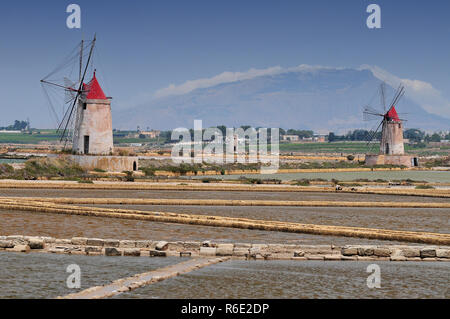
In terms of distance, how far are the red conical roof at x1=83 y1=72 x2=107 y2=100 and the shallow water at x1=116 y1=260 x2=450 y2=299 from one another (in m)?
43.3

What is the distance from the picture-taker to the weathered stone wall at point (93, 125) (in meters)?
57.7

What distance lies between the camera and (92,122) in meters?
57.8

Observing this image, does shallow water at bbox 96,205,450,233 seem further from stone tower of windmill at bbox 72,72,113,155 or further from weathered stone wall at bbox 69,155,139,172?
stone tower of windmill at bbox 72,72,113,155

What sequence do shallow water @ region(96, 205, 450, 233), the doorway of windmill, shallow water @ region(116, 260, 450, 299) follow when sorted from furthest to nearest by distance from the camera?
1. the doorway of windmill
2. shallow water @ region(96, 205, 450, 233)
3. shallow water @ region(116, 260, 450, 299)

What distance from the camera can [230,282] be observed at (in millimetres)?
14656

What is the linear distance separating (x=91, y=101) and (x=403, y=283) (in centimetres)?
4638

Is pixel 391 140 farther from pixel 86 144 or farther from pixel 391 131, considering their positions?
pixel 86 144

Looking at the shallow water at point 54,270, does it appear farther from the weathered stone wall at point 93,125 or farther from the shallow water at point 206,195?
the weathered stone wall at point 93,125

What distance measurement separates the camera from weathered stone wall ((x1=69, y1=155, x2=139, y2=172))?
58000 mm

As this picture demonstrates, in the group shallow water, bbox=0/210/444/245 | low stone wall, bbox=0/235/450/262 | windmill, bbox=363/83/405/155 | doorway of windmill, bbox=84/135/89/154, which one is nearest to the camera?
low stone wall, bbox=0/235/450/262

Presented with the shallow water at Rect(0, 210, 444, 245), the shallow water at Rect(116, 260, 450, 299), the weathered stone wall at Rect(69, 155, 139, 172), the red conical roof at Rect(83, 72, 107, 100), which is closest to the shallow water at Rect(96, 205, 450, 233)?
the shallow water at Rect(0, 210, 444, 245)
